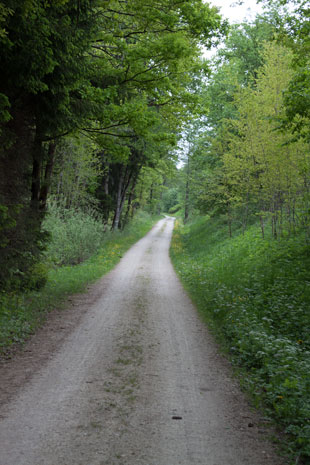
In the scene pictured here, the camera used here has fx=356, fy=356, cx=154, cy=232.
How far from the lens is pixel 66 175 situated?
66.7 feet

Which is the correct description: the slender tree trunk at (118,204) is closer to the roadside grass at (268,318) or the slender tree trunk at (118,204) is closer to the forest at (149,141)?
the forest at (149,141)

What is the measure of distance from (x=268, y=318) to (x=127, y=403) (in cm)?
447

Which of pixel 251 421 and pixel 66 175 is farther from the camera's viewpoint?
pixel 66 175

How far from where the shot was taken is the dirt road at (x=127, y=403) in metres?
3.63

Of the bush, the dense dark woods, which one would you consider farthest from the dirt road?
the bush

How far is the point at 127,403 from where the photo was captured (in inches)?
183

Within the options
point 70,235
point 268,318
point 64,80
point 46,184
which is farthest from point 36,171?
point 70,235

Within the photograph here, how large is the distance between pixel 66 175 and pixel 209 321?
560 inches

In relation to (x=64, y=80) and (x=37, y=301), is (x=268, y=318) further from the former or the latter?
(x=64, y=80)

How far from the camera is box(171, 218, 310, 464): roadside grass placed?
14.9 ft

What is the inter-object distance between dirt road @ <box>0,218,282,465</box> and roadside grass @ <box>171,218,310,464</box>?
1.14 ft

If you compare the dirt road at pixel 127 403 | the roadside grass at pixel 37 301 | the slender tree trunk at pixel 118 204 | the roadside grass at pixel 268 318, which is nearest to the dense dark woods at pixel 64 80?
the roadside grass at pixel 37 301

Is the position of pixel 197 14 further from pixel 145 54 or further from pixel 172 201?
pixel 172 201

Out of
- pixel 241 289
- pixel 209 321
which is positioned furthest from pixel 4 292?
pixel 241 289
